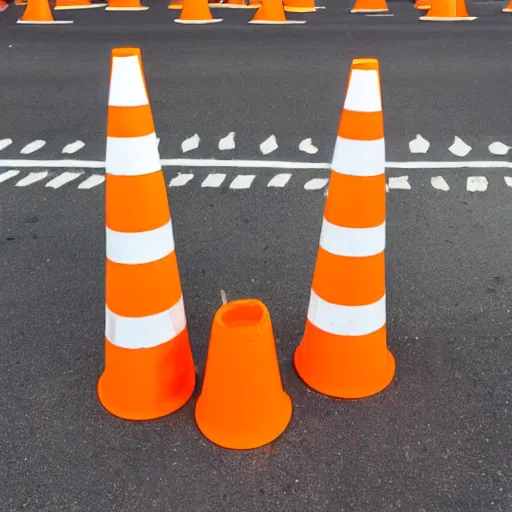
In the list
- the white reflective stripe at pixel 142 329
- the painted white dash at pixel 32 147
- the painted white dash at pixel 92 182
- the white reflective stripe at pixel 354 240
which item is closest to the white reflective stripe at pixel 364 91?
the white reflective stripe at pixel 354 240

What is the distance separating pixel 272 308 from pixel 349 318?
30.9 inches

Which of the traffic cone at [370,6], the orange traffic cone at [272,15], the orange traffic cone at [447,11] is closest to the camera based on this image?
the orange traffic cone at [272,15]

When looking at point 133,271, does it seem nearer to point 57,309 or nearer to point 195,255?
point 57,309

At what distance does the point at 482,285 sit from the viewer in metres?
3.47

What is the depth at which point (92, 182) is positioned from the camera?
4867mm

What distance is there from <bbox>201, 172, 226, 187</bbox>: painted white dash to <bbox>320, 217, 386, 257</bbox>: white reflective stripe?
2.39 m

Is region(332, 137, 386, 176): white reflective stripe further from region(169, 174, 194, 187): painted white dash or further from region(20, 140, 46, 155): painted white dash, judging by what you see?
region(20, 140, 46, 155): painted white dash

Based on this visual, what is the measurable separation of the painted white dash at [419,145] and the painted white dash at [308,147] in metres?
0.87

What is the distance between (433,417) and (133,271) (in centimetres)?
143

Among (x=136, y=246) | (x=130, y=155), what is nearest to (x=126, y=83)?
(x=130, y=155)

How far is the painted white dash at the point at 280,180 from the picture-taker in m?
4.80

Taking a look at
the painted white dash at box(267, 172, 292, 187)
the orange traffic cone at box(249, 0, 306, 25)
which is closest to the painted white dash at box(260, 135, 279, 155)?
the painted white dash at box(267, 172, 292, 187)

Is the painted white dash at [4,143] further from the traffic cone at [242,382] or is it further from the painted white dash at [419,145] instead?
the traffic cone at [242,382]

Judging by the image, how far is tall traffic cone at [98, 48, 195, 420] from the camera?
225 centimetres
